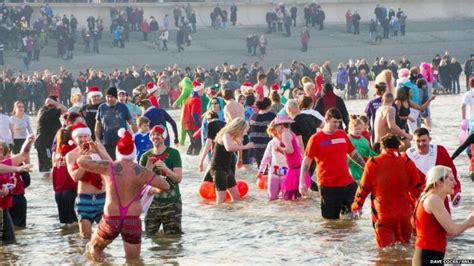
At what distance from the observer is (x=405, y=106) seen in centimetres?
1964

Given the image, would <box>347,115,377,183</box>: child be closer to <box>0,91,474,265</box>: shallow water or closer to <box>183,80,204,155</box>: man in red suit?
<box>0,91,474,265</box>: shallow water

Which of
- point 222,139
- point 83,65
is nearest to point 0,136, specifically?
point 222,139

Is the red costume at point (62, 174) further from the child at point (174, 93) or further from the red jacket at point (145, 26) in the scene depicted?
the red jacket at point (145, 26)

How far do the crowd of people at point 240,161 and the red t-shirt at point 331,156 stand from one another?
0.01 m

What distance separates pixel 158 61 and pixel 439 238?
42.5 m

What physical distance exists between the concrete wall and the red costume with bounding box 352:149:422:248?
1686 inches

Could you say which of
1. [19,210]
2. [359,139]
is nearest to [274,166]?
[359,139]

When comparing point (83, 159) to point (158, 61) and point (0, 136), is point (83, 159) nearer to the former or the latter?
point (0, 136)

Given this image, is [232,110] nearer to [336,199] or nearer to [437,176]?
[336,199]

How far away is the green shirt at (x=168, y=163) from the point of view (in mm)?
14227

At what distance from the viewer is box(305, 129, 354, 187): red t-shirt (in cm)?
1503

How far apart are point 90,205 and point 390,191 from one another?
3387mm

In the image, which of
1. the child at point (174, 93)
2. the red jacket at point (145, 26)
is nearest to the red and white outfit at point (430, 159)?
the child at point (174, 93)

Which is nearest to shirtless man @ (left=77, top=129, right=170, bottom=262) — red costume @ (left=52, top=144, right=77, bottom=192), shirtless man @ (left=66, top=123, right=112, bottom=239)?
shirtless man @ (left=66, top=123, right=112, bottom=239)
